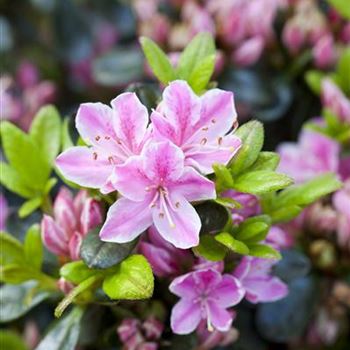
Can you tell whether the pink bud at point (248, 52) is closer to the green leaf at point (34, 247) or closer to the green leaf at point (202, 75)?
the green leaf at point (202, 75)

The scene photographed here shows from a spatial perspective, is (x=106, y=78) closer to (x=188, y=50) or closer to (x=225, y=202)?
(x=188, y=50)

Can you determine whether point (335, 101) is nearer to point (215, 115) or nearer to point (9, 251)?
point (215, 115)

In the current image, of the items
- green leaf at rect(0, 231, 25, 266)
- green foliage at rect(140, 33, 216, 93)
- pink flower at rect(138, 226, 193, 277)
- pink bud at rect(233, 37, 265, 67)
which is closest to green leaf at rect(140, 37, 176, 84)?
green foliage at rect(140, 33, 216, 93)

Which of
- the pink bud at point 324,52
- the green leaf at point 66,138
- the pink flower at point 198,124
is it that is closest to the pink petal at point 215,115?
the pink flower at point 198,124

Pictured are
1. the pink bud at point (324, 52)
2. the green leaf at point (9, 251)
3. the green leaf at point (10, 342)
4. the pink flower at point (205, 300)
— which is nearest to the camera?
the pink flower at point (205, 300)

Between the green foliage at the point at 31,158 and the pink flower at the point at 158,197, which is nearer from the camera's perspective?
the pink flower at the point at 158,197

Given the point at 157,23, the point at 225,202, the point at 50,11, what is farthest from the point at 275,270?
the point at 50,11

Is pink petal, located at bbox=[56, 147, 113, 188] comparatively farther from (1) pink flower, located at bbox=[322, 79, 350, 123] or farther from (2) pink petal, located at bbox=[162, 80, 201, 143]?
(1) pink flower, located at bbox=[322, 79, 350, 123]
